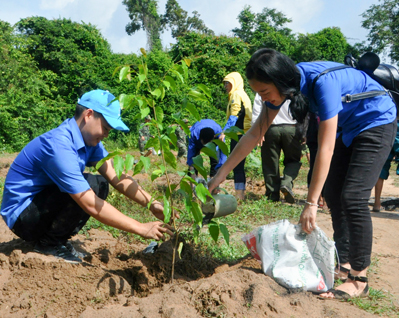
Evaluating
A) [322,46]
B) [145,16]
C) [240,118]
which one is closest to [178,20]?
[145,16]

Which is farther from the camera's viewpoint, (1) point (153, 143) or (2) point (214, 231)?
(2) point (214, 231)

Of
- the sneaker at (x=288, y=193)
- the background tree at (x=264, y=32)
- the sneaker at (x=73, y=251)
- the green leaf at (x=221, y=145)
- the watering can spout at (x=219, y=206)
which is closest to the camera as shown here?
the green leaf at (x=221, y=145)

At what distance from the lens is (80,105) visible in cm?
246

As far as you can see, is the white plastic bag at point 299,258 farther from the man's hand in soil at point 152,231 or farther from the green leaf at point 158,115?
the green leaf at point 158,115

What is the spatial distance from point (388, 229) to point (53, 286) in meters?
3.43

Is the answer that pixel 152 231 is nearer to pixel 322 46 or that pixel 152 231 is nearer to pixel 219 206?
pixel 219 206

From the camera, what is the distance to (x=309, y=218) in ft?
7.11

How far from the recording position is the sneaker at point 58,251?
2.68m

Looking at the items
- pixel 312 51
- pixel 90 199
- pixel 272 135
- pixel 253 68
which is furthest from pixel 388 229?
pixel 312 51

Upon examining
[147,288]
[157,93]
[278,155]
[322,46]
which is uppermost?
[322,46]

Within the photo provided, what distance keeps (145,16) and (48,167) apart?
3101 centimetres

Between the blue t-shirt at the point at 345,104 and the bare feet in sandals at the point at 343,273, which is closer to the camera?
the blue t-shirt at the point at 345,104

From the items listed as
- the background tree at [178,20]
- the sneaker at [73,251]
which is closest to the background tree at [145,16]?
the background tree at [178,20]

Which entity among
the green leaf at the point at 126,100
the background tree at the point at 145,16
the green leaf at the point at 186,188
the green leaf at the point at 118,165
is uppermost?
the background tree at the point at 145,16
